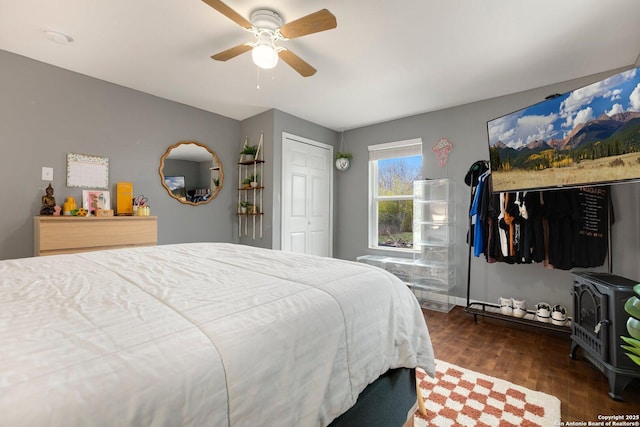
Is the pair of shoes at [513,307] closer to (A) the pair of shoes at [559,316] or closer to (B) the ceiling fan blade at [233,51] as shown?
(A) the pair of shoes at [559,316]

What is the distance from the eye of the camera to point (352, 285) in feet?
3.63

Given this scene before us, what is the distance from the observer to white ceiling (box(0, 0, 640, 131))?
1919mm

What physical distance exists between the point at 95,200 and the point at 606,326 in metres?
4.37

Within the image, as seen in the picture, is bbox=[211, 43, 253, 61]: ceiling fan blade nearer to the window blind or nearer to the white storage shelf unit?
the white storage shelf unit

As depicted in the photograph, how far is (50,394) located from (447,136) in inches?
159

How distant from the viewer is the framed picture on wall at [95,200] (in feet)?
9.40

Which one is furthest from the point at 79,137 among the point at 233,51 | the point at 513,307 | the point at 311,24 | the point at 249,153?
the point at 513,307

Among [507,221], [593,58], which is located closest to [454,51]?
[593,58]

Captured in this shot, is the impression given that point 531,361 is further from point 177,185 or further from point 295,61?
point 177,185

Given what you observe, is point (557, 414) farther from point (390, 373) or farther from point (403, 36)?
point (403, 36)

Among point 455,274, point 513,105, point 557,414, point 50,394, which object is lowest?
point 557,414

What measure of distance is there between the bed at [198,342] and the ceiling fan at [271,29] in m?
1.46

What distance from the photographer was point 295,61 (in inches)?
86.4

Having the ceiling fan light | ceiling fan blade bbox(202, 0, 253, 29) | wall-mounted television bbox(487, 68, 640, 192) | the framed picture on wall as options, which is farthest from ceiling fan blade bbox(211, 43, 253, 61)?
wall-mounted television bbox(487, 68, 640, 192)
